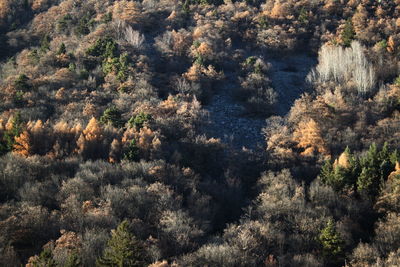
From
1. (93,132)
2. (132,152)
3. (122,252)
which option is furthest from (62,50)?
(122,252)

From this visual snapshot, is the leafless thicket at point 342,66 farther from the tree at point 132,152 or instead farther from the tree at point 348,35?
the tree at point 132,152

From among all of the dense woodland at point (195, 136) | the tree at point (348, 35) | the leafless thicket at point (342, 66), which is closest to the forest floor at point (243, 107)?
the dense woodland at point (195, 136)

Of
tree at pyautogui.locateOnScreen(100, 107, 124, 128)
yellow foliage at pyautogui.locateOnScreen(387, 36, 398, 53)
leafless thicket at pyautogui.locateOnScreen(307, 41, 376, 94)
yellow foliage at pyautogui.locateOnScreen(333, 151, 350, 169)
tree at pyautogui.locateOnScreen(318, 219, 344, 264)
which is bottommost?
tree at pyautogui.locateOnScreen(318, 219, 344, 264)

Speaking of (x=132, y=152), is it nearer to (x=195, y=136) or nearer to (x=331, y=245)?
(x=195, y=136)

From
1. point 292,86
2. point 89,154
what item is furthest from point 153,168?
point 292,86

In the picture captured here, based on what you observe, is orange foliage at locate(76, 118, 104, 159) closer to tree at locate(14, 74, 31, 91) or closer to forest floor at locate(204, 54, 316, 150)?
forest floor at locate(204, 54, 316, 150)

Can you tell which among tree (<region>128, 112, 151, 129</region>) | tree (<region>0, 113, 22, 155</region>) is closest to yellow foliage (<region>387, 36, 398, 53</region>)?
tree (<region>128, 112, 151, 129</region>)
